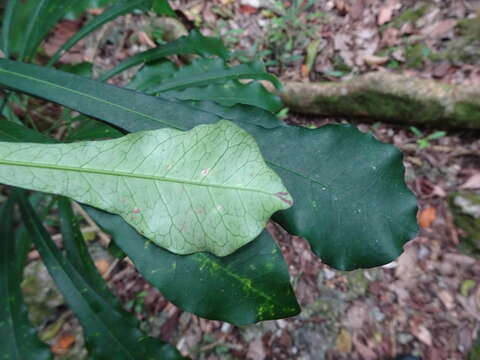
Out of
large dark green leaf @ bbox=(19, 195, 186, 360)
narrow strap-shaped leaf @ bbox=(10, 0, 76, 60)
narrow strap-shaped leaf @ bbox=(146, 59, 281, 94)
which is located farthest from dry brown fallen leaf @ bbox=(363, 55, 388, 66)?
large dark green leaf @ bbox=(19, 195, 186, 360)

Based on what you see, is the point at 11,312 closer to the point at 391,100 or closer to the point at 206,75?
the point at 206,75

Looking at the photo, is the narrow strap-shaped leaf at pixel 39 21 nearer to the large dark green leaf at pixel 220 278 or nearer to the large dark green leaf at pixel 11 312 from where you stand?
the large dark green leaf at pixel 11 312

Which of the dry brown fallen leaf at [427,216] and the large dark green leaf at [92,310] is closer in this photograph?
the large dark green leaf at [92,310]

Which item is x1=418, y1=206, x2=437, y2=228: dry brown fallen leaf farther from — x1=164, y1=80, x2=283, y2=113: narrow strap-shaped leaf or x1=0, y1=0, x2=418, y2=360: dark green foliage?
x1=0, y1=0, x2=418, y2=360: dark green foliage

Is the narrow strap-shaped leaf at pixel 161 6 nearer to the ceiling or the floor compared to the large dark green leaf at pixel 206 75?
nearer to the ceiling

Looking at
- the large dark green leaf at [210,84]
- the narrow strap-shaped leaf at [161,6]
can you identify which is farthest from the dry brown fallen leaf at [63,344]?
the narrow strap-shaped leaf at [161,6]

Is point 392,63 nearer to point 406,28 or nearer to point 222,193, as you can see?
point 406,28
